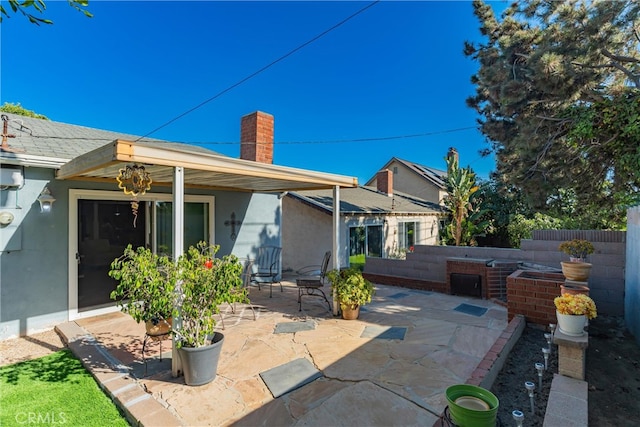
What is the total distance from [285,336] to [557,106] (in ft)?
25.8

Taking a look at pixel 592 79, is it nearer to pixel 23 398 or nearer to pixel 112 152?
pixel 112 152

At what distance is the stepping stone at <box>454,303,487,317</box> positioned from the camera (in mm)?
6336

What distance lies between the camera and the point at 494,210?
16562 millimetres

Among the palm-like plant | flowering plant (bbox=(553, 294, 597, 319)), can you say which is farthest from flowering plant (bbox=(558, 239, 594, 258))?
the palm-like plant

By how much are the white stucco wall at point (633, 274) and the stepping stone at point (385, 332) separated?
335 centimetres

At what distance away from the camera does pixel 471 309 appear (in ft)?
21.8

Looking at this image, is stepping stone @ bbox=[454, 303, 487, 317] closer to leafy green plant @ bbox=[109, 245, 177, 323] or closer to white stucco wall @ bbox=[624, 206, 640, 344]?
white stucco wall @ bbox=[624, 206, 640, 344]

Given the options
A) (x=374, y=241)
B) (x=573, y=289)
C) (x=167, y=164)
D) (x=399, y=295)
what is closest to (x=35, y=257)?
(x=167, y=164)

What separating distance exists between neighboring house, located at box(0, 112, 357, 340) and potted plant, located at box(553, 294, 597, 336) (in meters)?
4.18

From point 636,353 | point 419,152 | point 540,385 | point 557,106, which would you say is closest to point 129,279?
point 540,385

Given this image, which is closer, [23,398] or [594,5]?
[23,398]

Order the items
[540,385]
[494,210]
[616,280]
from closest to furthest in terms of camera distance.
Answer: [540,385] < [616,280] < [494,210]

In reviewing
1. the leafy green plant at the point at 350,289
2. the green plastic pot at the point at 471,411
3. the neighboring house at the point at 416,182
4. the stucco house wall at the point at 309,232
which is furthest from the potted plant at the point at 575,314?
the neighboring house at the point at 416,182

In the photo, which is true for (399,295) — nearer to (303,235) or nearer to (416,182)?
(303,235)
